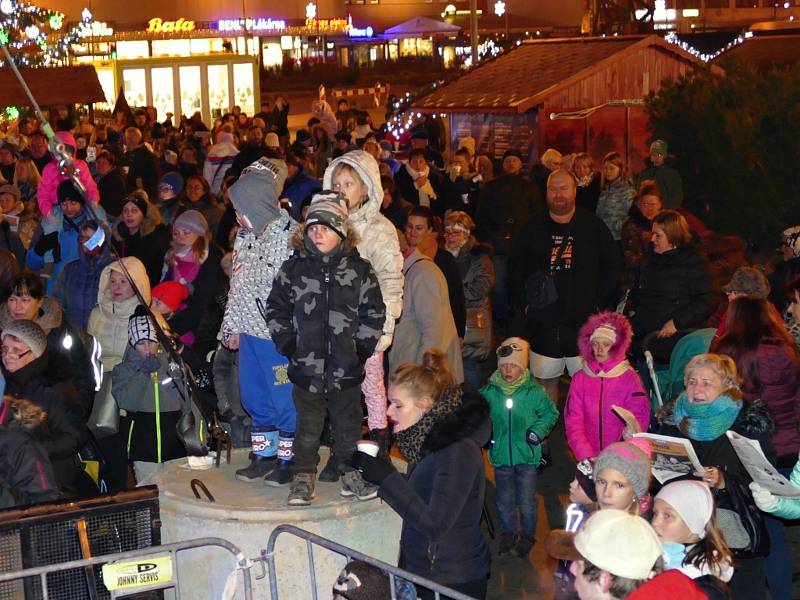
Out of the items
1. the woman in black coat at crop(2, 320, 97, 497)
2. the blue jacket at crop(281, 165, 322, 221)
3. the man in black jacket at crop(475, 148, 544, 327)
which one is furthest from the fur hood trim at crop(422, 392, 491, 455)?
the man in black jacket at crop(475, 148, 544, 327)

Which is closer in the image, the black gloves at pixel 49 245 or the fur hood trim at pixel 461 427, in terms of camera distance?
the fur hood trim at pixel 461 427

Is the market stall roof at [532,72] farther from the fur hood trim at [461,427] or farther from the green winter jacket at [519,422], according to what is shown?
the fur hood trim at [461,427]

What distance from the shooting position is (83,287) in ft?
31.6

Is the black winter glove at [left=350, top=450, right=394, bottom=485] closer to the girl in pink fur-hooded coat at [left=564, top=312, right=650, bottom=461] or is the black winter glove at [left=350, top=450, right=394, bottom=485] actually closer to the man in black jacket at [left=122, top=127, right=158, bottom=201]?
the girl in pink fur-hooded coat at [left=564, top=312, right=650, bottom=461]

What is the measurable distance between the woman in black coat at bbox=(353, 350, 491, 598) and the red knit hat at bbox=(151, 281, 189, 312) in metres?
3.94

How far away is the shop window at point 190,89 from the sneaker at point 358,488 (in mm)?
27029

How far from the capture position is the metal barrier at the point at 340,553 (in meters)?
4.67

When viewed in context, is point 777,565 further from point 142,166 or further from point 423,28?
point 423,28

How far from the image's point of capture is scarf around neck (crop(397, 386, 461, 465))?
570 centimetres

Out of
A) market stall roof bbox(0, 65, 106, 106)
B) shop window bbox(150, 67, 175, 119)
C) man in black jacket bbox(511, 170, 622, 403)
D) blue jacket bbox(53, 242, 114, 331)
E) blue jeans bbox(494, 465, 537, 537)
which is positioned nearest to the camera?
blue jeans bbox(494, 465, 537, 537)

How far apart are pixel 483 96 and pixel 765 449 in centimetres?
1468

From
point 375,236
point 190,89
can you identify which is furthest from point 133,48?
point 375,236

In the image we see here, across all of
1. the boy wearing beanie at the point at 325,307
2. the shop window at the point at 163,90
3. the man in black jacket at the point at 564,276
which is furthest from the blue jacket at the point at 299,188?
the shop window at the point at 163,90

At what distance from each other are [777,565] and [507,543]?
1.75 meters
